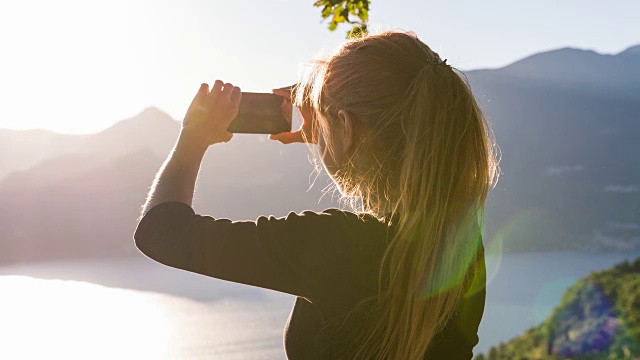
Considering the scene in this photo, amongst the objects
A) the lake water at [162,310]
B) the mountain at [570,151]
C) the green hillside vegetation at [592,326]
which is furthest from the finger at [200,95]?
the mountain at [570,151]

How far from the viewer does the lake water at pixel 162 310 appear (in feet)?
127

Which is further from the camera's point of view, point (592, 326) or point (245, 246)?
point (592, 326)

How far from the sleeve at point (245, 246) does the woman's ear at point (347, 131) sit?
0.15 m

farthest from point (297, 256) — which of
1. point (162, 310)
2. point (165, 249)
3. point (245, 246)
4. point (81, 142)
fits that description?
point (81, 142)

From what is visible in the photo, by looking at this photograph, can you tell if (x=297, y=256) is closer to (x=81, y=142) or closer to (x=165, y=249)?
(x=165, y=249)

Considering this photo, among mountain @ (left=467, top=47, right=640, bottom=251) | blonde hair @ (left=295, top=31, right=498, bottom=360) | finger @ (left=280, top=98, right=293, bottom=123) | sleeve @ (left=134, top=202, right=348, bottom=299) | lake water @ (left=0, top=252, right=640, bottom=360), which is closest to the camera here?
sleeve @ (left=134, top=202, right=348, bottom=299)

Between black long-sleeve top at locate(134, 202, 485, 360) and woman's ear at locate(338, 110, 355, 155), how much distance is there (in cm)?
12

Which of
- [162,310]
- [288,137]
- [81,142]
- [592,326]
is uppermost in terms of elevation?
[288,137]

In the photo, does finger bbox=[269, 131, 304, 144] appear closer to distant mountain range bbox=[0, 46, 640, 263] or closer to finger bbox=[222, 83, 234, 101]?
finger bbox=[222, 83, 234, 101]

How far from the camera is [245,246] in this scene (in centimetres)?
85

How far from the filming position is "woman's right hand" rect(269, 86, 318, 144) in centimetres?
109

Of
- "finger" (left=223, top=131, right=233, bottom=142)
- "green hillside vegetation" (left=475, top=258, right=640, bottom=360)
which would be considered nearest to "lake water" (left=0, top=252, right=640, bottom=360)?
"green hillside vegetation" (left=475, top=258, right=640, bottom=360)

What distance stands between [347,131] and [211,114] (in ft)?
0.70

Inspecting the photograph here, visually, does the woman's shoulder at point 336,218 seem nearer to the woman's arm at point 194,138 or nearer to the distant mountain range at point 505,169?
the woman's arm at point 194,138
